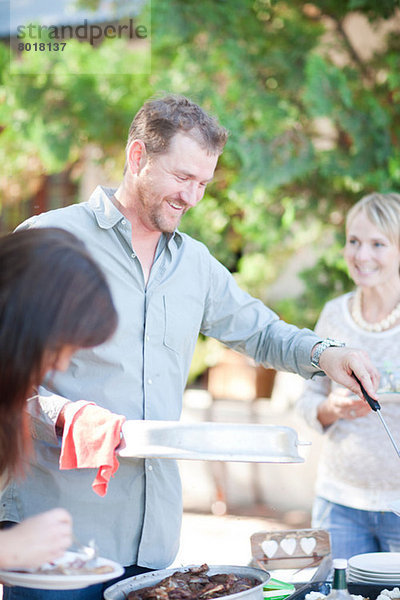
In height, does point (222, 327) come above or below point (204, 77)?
below

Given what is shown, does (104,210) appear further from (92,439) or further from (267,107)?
(267,107)

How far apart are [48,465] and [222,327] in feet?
2.29

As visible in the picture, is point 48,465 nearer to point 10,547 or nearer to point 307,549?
point 10,547

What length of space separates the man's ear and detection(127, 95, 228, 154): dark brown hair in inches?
0.6

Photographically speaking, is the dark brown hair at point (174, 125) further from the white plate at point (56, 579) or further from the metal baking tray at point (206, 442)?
the white plate at point (56, 579)

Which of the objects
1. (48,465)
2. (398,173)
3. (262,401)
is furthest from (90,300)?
(262,401)

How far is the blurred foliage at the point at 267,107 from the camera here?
473 centimetres

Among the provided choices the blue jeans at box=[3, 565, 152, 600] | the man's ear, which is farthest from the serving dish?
the man's ear

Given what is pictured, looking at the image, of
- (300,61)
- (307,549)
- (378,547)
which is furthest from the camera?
(300,61)

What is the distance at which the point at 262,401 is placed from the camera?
20.4 ft

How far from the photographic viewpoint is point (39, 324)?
136 cm

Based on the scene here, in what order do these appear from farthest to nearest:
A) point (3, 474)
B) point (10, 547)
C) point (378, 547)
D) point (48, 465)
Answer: point (378, 547)
point (48, 465)
point (3, 474)
point (10, 547)

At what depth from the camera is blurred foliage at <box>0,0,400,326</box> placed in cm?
473

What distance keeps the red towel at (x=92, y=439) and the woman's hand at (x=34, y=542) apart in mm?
262
